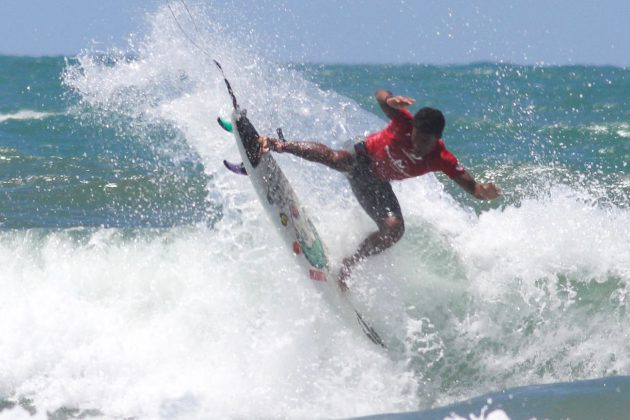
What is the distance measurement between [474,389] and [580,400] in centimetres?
128

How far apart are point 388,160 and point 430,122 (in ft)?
1.87

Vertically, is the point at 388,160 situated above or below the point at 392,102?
below

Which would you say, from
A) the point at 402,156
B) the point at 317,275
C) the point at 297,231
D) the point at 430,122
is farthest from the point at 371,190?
the point at 430,122

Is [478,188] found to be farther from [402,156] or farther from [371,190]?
[371,190]

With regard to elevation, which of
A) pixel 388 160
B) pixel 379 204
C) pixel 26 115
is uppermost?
pixel 388 160

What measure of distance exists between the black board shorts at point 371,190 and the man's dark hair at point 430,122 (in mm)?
689

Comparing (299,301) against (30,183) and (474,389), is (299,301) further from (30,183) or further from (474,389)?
(30,183)

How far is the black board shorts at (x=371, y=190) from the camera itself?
7.25 m

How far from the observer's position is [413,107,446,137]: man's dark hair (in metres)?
6.61

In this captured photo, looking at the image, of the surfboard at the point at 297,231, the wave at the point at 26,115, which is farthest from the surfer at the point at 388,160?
the wave at the point at 26,115

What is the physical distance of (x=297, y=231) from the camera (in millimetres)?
7469

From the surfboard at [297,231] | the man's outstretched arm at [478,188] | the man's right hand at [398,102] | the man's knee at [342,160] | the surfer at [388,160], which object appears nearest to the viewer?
the man's right hand at [398,102]

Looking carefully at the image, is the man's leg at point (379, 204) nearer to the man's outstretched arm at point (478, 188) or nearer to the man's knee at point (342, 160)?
the man's knee at point (342, 160)

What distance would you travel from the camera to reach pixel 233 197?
8.19 m
